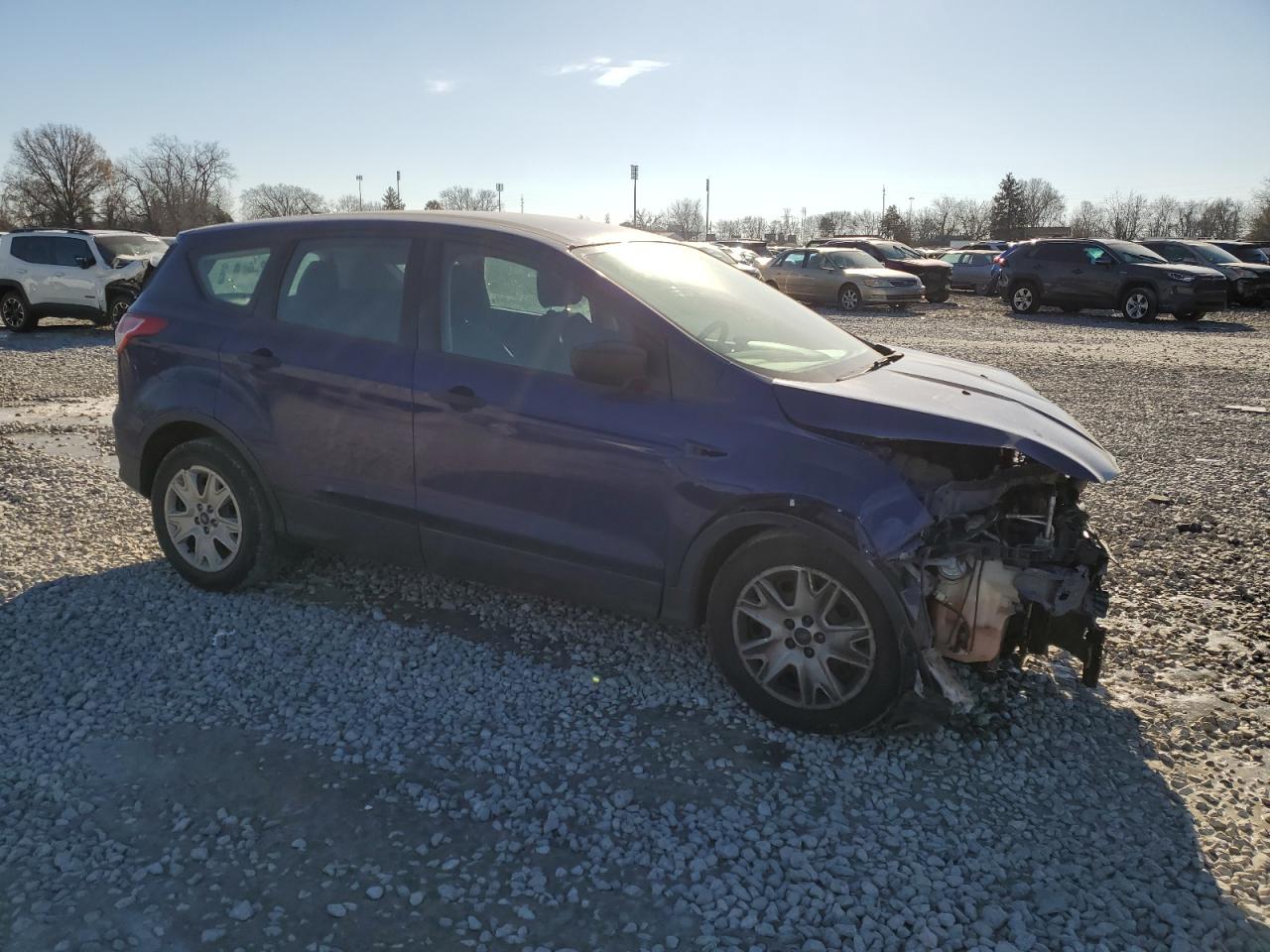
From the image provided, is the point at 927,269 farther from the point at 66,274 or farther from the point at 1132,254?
the point at 66,274

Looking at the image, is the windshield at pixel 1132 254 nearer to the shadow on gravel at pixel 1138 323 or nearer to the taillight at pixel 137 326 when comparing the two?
the shadow on gravel at pixel 1138 323

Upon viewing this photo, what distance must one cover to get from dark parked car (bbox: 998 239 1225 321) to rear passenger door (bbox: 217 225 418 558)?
64.1ft

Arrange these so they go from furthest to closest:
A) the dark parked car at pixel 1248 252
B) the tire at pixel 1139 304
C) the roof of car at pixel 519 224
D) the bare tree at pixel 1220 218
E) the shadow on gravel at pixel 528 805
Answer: the bare tree at pixel 1220 218, the dark parked car at pixel 1248 252, the tire at pixel 1139 304, the roof of car at pixel 519 224, the shadow on gravel at pixel 528 805

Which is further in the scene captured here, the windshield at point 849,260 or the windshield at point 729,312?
the windshield at point 849,260

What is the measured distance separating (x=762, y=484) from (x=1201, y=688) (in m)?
2.17

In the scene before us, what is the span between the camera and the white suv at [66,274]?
53.6 ft

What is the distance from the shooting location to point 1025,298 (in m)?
22.1

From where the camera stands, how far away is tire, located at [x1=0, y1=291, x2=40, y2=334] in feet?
54.6

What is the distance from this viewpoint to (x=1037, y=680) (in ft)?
13.2

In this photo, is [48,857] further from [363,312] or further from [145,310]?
[145,310]

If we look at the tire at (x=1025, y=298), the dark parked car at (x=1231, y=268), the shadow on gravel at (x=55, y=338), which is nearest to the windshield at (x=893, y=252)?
the tire at (x=1025, y=298)

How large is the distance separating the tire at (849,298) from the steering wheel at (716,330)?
66.7 feet

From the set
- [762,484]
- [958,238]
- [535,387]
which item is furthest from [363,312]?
[958,238]

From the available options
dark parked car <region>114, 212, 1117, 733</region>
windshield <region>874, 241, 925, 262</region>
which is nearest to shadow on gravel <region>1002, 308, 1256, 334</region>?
windshield <region>874, 241, 925, 262</region>
